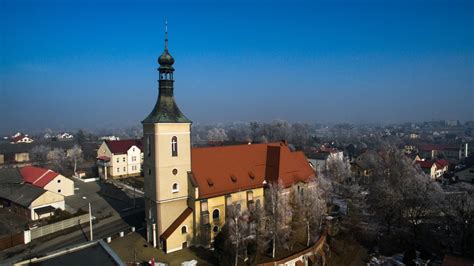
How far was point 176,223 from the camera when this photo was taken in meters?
28.2

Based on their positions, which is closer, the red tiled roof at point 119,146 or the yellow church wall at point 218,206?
the yellow church wall at point 218,206

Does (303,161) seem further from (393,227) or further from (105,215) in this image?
(105,215)

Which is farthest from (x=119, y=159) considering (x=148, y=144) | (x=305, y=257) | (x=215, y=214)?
(x=305, y=257)

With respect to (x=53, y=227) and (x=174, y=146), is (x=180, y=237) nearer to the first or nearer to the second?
(x=174, y=146)

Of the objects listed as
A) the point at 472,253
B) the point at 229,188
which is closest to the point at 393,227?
the point at 472,253

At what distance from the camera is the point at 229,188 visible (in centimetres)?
3086

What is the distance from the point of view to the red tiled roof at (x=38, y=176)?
43812 mm

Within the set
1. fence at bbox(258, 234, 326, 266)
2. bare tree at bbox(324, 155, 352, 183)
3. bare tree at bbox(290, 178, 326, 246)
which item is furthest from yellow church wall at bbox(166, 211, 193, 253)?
bare tree at bbox(324, 155, 352, 183)

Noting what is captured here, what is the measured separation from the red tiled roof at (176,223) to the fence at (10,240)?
14.9 meters

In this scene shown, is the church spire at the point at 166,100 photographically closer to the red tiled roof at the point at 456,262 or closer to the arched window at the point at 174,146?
the arched window at the point at 174,146

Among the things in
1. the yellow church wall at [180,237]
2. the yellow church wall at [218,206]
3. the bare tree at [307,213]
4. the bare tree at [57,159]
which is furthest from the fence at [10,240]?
the bare tree at [57,159]

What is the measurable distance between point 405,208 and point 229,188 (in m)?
20.5

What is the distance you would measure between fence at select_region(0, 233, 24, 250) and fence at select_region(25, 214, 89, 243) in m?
0.57

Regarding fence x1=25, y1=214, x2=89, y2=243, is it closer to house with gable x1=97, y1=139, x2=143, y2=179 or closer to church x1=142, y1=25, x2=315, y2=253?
church x1=142, y1=25, x2=315, y2=253
